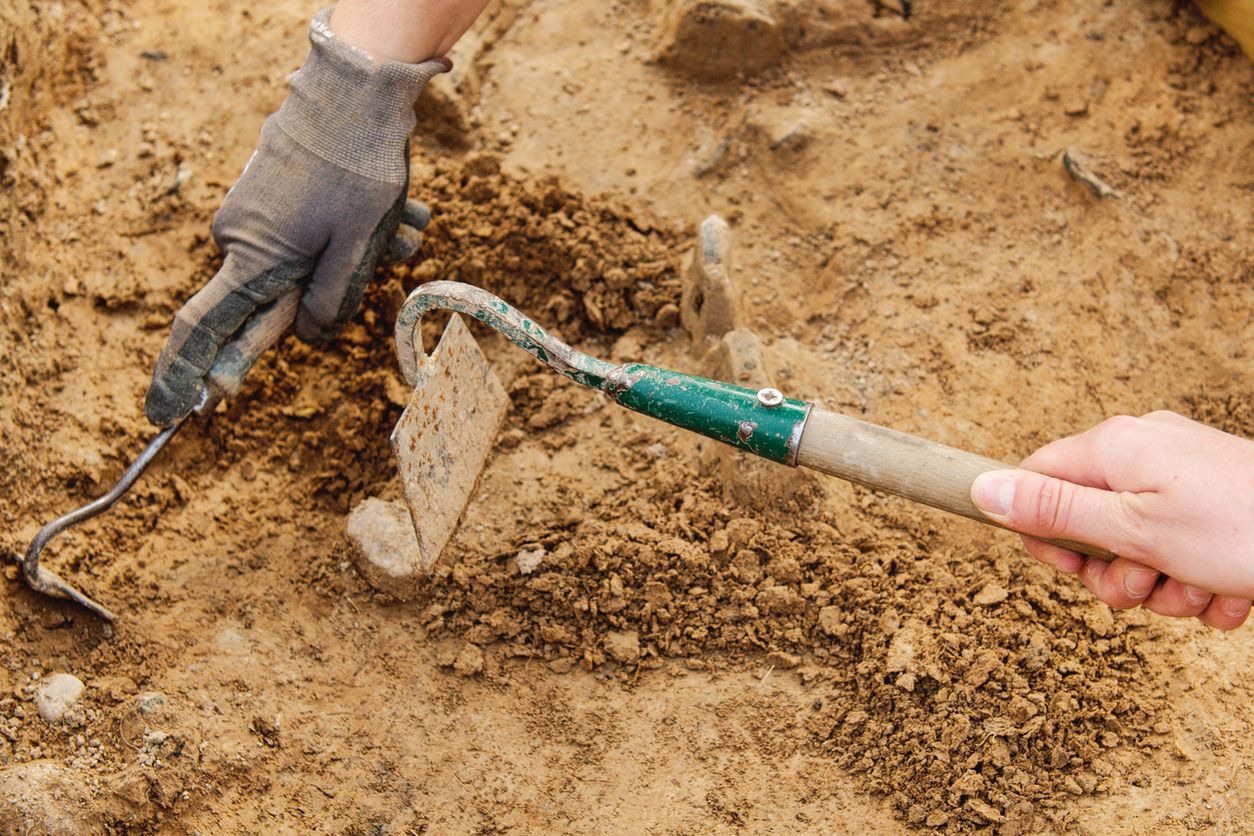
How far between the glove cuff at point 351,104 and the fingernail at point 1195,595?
1810mm

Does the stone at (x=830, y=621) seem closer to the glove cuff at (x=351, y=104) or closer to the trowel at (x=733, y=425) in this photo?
the trowel at (x=733, y=425)

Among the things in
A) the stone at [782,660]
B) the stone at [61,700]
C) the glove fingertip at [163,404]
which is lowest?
the stone at [61,700]

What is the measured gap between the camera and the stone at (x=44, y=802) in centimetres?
187

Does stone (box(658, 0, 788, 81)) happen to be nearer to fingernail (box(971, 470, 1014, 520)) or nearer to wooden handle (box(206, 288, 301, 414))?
wooden handle (box(206, 288, 301, 414))

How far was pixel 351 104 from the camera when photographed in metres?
2.28

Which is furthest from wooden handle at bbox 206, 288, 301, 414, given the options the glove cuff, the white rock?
the white rock

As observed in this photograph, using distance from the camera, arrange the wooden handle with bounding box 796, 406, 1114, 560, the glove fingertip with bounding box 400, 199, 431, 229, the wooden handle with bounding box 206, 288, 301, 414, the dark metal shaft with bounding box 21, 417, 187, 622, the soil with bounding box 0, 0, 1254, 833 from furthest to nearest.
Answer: the glove fingertip with bounding box 400, 199, 431, 229 → the wooden handle with bounding box 206, 288, 301, 414 → the dark metal shaft with bounding box 21, 417, 187, 622 → the soil with bounding box 0, 0, 1254, 833 → the wooden handle with bounding box 796, 406, 1114, 560

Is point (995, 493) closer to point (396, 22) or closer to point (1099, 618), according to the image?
point (1099, 618)

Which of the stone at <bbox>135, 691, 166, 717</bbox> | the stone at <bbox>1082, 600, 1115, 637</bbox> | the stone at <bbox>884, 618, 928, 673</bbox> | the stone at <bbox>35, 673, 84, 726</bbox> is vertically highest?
the stone at <bbox>1082, 600, 1115, 637</bbox>

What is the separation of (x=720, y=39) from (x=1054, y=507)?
6.38 ft

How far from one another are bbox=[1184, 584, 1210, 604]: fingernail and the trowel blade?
145 cm

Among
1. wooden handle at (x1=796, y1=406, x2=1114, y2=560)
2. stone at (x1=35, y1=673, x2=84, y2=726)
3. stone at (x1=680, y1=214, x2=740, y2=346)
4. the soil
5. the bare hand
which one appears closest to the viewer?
the bare hand

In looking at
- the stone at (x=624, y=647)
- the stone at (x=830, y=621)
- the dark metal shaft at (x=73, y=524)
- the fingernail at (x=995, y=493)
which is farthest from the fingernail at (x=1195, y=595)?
the dark metal shaft at (x=73, y=524)

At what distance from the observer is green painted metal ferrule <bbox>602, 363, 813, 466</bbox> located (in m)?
1.86
